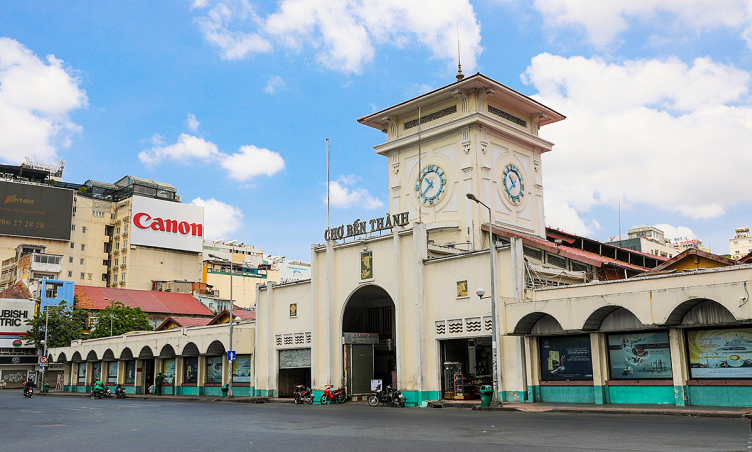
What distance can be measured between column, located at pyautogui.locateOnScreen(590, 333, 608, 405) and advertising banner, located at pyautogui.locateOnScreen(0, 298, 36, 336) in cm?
7144

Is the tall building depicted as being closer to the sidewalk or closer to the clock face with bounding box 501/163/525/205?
the clock face with bounding box 501/163/525/205

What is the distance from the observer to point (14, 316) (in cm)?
7662

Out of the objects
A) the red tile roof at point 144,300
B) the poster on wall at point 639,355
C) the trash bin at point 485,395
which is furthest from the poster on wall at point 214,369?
the red tile roof at point 144,300

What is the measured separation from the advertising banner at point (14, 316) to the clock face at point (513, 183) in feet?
207

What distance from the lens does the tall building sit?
96062 mm

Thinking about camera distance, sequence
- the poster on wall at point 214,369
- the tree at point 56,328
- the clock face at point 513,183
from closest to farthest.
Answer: the clock face at point 513,183 < the poster on wall at point 214,369 < the tree at point 56,328

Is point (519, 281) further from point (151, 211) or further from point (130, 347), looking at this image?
point (151, 211)

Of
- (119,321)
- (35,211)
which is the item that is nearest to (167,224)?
(35,211)

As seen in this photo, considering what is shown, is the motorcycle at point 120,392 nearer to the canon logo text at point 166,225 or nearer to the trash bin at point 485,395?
the trash bin at point 485,395

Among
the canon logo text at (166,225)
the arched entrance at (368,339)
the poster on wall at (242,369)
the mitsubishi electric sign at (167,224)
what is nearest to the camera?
the arched entrance at (368,339)

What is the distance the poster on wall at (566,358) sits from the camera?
27109 millimetres

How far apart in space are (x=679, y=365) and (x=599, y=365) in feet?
10.3

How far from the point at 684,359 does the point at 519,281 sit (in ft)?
24.8

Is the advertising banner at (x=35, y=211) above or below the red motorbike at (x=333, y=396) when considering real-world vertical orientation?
above
